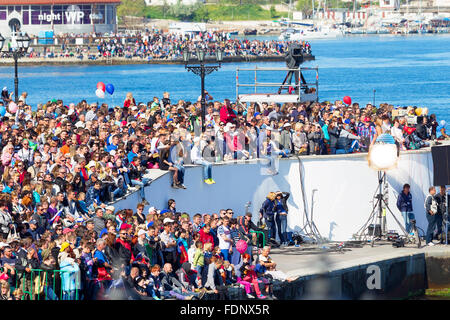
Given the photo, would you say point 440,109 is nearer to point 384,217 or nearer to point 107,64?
point 384,217

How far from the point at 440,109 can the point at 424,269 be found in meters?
46.5

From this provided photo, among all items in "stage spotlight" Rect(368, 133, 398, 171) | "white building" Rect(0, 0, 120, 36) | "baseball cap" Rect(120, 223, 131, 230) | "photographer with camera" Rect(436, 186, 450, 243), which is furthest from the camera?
"white building" Rect(0, 0, 120, 36)

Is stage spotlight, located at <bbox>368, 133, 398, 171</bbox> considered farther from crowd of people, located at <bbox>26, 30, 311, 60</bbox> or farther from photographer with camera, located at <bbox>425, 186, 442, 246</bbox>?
crowd of people, located at <bbox>26, 30, 311, 60</bbox>

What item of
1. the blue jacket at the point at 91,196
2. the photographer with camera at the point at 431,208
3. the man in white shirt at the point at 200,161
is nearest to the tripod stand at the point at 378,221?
the photographer with camera at the point at 431,208

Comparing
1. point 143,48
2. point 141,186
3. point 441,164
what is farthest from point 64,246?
point 143,48

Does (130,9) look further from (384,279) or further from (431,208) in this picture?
(384,279)

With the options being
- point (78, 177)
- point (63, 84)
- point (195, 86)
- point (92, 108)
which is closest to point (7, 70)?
point (63, 84)

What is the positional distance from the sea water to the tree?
175 feet

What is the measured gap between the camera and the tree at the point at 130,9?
188 meters

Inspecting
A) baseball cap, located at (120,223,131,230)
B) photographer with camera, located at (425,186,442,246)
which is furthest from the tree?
baseball cap, located at (120,223,131,230)

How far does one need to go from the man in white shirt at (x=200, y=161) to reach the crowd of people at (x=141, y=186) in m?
0.03

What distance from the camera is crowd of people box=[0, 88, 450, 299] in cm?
1708

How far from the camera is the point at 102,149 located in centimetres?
2241

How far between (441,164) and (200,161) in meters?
5.59
